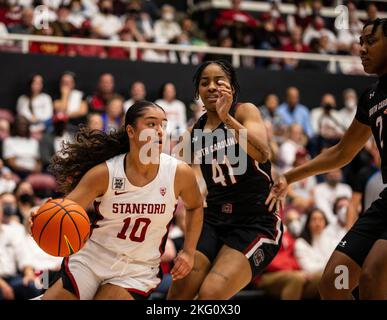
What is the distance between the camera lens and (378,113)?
501 cm

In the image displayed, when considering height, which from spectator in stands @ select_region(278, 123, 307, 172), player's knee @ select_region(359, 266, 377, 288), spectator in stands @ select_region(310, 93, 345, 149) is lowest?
player's knee @ select_region(359, 266, 377, 288)

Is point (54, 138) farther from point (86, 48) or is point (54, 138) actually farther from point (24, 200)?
point (86, 48)

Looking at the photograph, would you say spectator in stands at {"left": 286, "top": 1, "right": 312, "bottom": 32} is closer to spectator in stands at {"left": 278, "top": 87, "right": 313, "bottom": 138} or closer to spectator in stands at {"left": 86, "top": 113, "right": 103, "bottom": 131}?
spectator in stands at {"left": 278, "top": 87, "right": 313, "bottom": 138}

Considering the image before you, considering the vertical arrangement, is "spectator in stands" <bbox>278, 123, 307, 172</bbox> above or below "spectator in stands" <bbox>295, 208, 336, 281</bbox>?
above

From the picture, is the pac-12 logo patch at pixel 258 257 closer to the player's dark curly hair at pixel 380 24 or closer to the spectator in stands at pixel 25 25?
the player's dark curly hair at pixel 380 24

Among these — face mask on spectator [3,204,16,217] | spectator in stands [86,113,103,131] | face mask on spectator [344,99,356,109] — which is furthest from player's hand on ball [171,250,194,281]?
face mask on spectator [344,99,356,109]

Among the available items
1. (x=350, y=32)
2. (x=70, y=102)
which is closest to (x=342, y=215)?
(x=70, y=102)

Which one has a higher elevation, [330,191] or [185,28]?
[185,28]

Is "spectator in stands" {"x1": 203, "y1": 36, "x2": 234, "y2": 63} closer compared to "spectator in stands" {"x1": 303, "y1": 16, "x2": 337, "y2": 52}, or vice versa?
"spectator in stands" {"x1": 203, "y1": 36, "x2": 234, "y2": 63}

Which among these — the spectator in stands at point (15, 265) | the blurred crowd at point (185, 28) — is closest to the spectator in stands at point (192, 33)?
the blurred crowd at point (185, 28)

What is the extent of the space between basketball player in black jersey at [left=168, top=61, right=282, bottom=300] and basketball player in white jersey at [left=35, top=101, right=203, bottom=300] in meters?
0.32

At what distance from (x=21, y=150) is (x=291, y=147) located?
13.4ft

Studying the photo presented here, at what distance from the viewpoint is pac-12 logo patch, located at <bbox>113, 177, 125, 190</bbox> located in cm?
525

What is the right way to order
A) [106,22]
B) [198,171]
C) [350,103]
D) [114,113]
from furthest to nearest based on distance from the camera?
[350,103] < [106,22] < [114,113] < [198,171]
